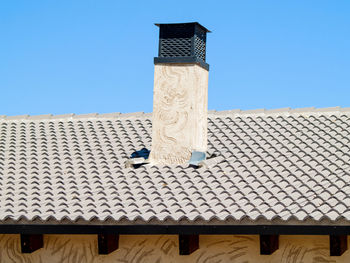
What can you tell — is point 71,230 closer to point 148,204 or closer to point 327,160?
point 148,204

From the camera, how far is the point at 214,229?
337 inches

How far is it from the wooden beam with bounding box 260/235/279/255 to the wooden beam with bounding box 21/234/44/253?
330 cm

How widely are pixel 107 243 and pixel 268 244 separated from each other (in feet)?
7.49

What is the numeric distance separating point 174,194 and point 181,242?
A: 0.94 meters

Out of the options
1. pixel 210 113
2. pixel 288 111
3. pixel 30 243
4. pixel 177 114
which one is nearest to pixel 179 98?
pixel 177 114

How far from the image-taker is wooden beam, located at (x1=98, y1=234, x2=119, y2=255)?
29.8ft

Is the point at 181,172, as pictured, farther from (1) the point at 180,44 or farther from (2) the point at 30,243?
(2) the point at 30,243

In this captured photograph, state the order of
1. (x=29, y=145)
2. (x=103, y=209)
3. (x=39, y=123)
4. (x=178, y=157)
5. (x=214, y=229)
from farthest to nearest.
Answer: (x=39, y=123) → (x=29, y=145) → (x=178, y=157) → (x=103, y=209) → (x=214, y=229)

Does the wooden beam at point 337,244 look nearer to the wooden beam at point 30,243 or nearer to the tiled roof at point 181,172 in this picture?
the tiled roof at point 181,172

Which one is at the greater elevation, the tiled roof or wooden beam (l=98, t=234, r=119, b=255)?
the tiled roof

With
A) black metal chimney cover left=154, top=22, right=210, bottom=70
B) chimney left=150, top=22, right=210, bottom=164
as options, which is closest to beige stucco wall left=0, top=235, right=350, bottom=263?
chimney left=150, top=22, right=210, bottom=164

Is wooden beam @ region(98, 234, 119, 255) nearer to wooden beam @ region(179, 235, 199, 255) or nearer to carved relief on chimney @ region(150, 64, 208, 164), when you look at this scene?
wooden beam @ region(179, 235, 199, 255)

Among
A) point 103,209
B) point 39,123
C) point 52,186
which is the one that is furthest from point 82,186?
point 39,123

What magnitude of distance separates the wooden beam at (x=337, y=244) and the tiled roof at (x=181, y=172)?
36 cm
